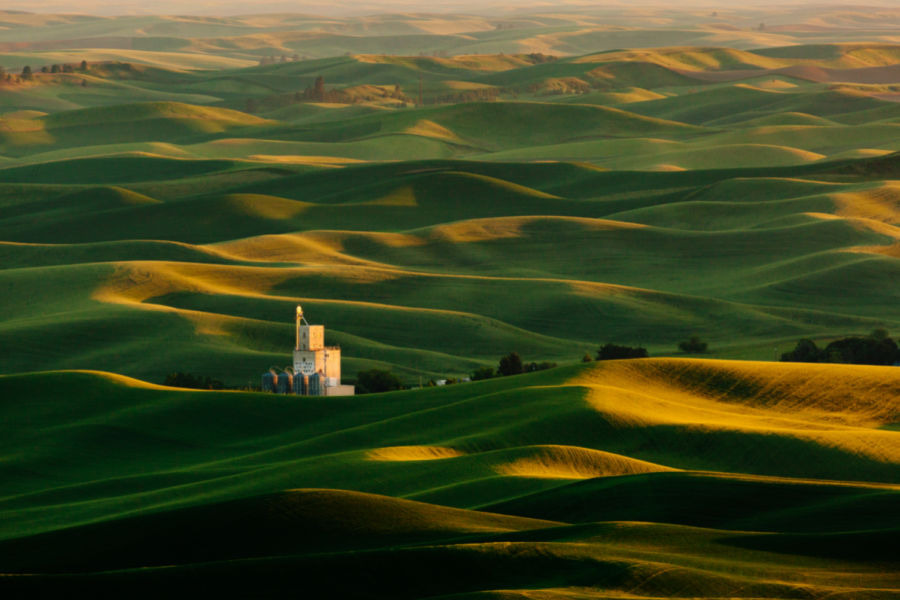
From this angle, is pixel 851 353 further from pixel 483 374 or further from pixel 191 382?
pixel 191 382

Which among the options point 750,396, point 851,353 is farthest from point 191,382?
point 851,353

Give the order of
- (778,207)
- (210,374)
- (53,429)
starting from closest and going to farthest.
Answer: (53,429) → (210,374) → (778,207)

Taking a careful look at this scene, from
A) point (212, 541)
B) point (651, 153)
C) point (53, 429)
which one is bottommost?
point (651, 153)

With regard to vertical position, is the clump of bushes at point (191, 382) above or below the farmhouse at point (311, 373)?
below

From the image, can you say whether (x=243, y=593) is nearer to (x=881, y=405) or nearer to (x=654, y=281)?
(x=881, y=405)

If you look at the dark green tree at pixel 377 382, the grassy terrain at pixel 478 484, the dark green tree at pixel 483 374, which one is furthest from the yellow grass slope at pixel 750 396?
the dark green tree at pixel 377 382

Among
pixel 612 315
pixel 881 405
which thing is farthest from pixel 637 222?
pixel 881 405

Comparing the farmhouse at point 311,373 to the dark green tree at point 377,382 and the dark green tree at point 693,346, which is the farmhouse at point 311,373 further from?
the dark green tree at point 693,346
